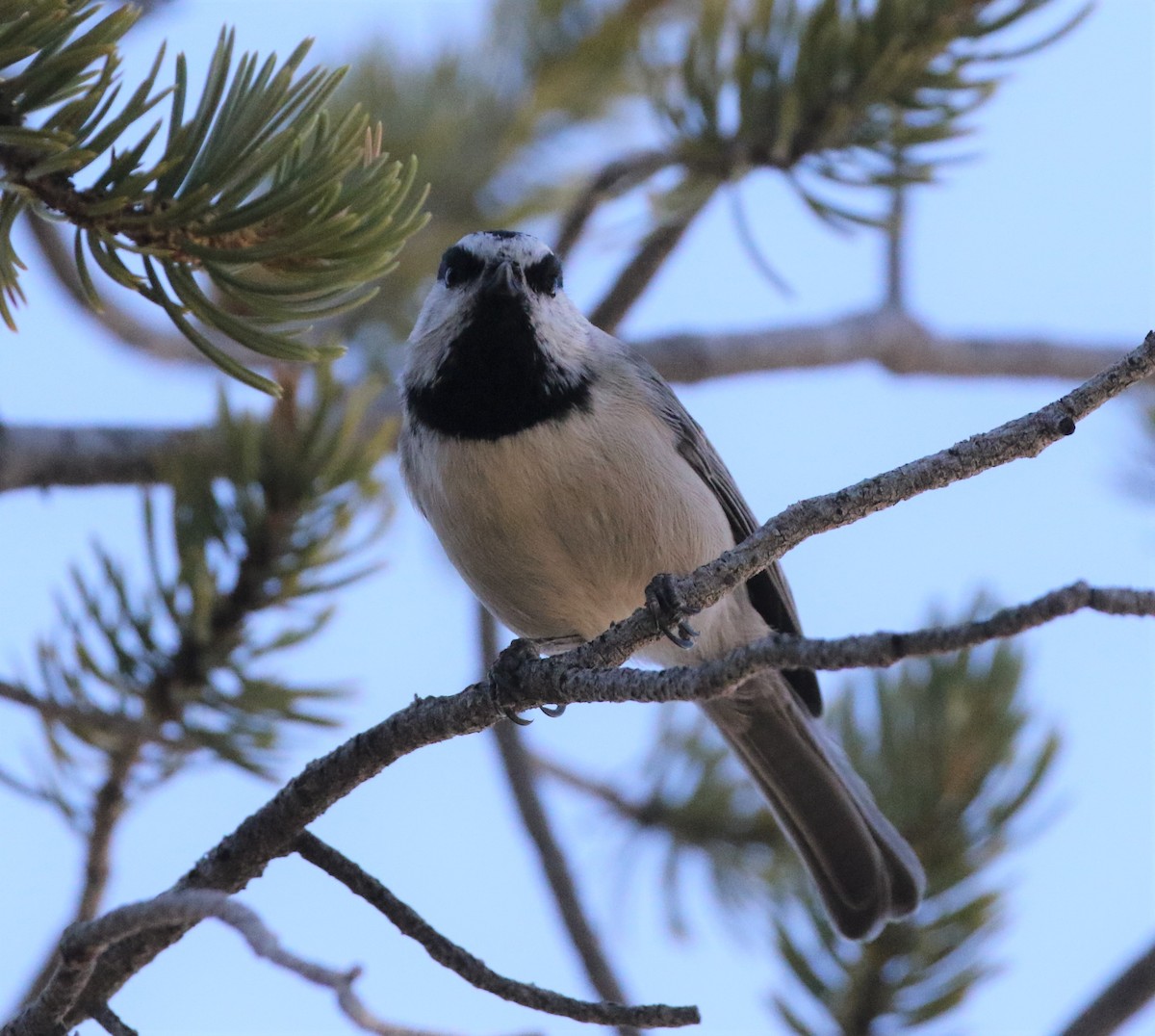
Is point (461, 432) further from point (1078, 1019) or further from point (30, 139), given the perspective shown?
point (1078, 1019)

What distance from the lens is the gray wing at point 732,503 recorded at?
3377 mm

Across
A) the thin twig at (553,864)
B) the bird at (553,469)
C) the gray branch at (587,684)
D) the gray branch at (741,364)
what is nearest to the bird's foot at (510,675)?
the gray branch at (587,684)

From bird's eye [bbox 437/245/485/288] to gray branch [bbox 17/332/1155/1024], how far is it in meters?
1.41

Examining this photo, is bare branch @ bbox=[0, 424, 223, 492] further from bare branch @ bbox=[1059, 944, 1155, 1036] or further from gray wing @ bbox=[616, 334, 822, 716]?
bare branch @ bbox=[1059, 944, 1155, 1036]

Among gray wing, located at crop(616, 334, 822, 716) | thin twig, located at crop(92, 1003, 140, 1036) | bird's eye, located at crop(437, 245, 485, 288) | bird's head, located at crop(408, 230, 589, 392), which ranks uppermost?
bird's eye, located at crop(437, 245, 485, 288)

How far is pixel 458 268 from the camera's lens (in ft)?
10.8

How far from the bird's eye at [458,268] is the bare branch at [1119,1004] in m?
2.02

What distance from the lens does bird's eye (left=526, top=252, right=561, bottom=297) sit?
3.24m

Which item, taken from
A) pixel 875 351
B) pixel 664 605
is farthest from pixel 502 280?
pixel 875 351

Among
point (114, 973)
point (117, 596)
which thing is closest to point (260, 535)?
point (117, 596)

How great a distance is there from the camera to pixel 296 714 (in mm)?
2451

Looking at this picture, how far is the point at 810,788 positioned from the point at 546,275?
158 centimetres

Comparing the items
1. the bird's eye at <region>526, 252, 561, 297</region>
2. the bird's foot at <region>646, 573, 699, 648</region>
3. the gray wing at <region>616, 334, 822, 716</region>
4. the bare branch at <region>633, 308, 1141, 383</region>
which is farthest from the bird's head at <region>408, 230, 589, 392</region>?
the bird's foot at <region>646, 573, 699, 648</region>

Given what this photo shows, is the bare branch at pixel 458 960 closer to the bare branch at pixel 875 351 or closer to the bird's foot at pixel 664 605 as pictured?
the bird's foot at pixel 664 605
